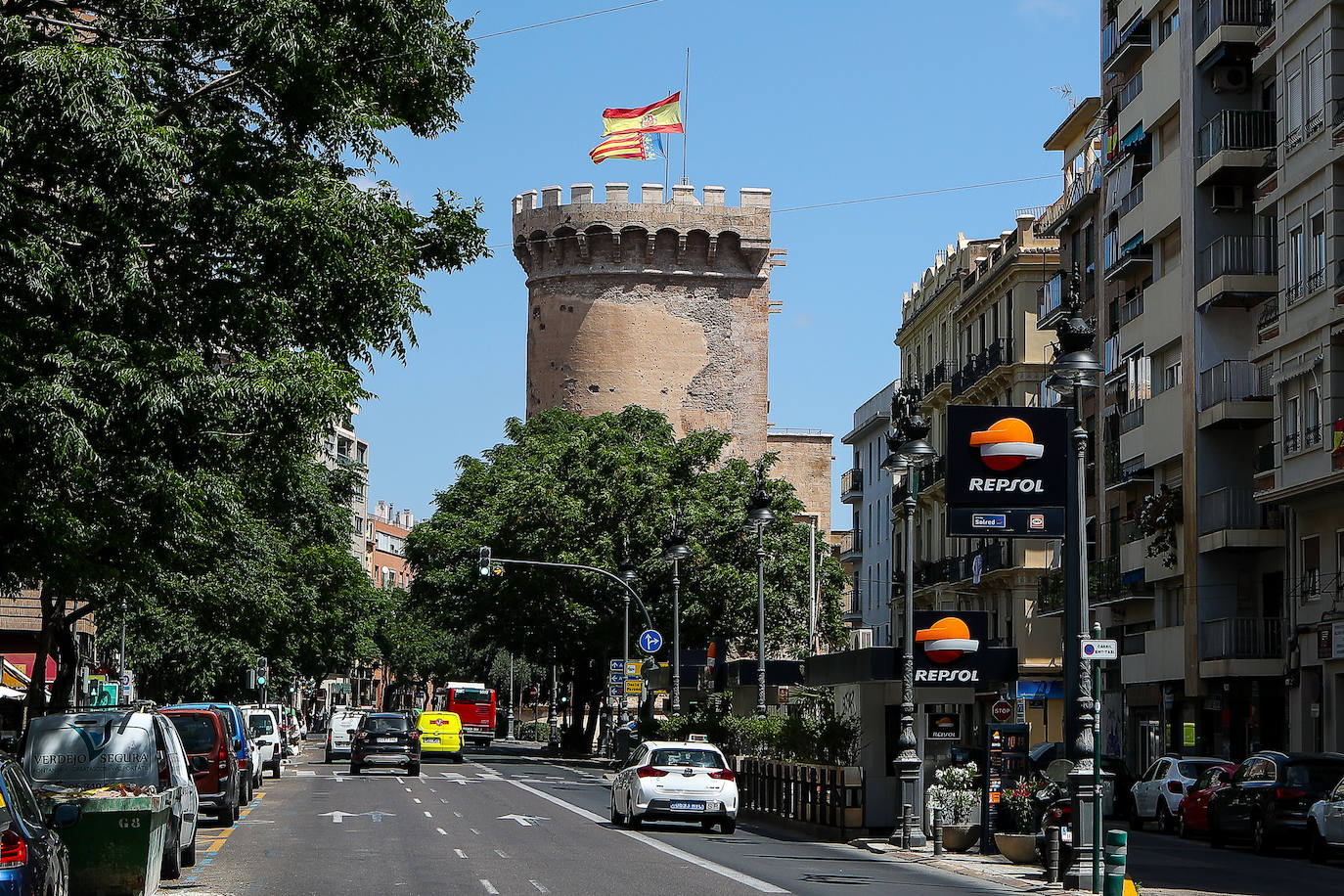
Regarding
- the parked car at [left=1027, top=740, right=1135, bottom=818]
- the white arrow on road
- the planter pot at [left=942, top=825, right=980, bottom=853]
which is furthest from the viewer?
the parked car at [left=1027, top=740, right=1135, bottom=818]

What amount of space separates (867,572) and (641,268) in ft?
63.2

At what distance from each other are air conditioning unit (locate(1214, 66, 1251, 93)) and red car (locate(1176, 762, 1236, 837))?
18492 millimetres

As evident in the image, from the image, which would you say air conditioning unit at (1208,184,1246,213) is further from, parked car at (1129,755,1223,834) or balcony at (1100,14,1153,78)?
parked car at (1129,755,1223,834)

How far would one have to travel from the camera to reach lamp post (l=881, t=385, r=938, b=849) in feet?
90.0

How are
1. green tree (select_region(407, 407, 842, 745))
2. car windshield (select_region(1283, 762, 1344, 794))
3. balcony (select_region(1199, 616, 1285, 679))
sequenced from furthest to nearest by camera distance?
green tree (select_region(407, 407, 842, 745)) → balcony (select_region(1199, 616, 1285, 679)) → car windshield (select_region(1283, 762, 1344, 794))

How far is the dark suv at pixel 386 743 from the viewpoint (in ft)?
170

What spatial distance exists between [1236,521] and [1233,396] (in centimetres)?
299

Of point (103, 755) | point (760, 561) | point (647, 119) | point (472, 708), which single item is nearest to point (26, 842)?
point (103, 755)

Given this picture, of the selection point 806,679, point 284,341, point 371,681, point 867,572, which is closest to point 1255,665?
point 806,679

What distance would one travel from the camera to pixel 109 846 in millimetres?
16172

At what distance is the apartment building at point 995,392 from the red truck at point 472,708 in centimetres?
2399

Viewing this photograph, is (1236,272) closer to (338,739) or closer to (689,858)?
(689,858)

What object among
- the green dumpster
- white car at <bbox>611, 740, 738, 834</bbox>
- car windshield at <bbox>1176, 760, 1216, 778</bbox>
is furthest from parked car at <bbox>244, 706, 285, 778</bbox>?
the green dumpster

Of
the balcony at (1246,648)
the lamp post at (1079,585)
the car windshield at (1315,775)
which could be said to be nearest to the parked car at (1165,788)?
the balcony at (1246,648)
